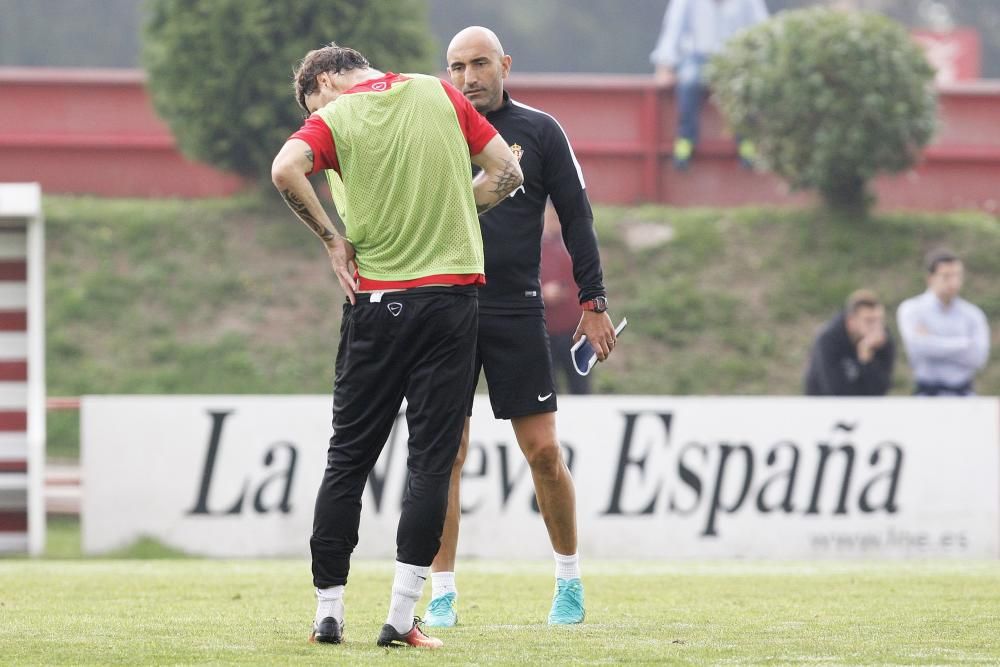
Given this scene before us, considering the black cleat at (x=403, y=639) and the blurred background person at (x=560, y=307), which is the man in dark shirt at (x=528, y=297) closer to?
the black cleat at (x=403, y=639)

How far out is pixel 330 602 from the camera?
5.24 metres

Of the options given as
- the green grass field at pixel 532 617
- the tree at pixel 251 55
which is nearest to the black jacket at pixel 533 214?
the green grass field at pixel 532 617

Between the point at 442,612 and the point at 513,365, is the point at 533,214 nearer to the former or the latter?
the point at 513,365

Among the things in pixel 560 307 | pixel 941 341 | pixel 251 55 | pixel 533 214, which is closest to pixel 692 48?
pixel 251 55

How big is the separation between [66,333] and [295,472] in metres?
6.28

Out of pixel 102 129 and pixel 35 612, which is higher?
pixel 35 612

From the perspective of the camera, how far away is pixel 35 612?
6.30m

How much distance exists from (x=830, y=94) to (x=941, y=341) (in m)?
4.46

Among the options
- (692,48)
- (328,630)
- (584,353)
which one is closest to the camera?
(328,630)

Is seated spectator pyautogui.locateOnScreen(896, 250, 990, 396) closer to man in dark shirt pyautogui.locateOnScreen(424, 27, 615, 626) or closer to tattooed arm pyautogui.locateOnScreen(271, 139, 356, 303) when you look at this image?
man in dark shirt pyautogui.locateOnScreen(424, 27, 615, 626)

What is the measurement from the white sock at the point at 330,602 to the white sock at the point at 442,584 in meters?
0.97

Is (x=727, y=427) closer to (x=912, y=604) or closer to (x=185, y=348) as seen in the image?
(x=912, y=604)

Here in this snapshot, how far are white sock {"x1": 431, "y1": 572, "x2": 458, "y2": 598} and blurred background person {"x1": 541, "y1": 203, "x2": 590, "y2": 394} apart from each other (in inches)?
260

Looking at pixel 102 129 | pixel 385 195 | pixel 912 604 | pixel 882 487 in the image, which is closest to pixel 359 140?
pixel 385 195
